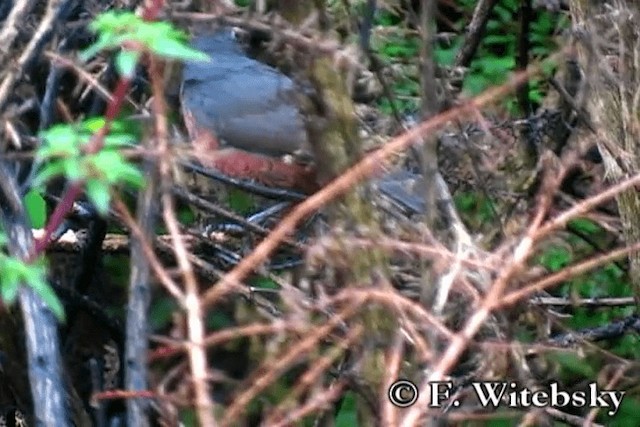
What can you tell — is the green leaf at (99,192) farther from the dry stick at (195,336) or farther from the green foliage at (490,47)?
the green foliage at (490,47)

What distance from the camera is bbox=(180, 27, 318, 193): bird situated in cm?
534

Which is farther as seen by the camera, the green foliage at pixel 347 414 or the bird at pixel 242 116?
the bird at pixel 242 116

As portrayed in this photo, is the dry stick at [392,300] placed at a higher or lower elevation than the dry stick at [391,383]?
higher

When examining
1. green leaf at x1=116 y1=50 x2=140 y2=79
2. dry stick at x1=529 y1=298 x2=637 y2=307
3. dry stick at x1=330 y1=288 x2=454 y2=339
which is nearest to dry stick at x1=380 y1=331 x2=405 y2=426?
dry stick at x1=330 y1=288 x2=454 y2=339

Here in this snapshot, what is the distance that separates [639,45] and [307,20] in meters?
0.98

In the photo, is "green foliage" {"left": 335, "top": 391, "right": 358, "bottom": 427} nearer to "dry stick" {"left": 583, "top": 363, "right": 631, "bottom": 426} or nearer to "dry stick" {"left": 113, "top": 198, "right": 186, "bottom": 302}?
"dry stick" {"left": 583, "top": 363, "right": 631, "bottom": 426}

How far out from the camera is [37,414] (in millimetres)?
2131

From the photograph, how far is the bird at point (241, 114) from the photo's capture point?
17.5ft

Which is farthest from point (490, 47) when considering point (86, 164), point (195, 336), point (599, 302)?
point (86, 164)

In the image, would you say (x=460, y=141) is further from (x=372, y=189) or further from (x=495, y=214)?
(x=372, y=189)

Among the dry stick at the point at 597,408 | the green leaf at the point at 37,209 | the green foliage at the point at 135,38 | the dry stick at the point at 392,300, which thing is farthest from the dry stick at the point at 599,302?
the green foliage at the point at 135,38

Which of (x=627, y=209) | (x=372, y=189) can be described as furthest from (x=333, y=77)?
(x=627, y=209)

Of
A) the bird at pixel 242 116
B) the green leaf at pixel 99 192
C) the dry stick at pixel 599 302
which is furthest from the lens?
the bird at pixel 242 116

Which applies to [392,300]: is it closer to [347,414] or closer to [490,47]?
[347,414]
